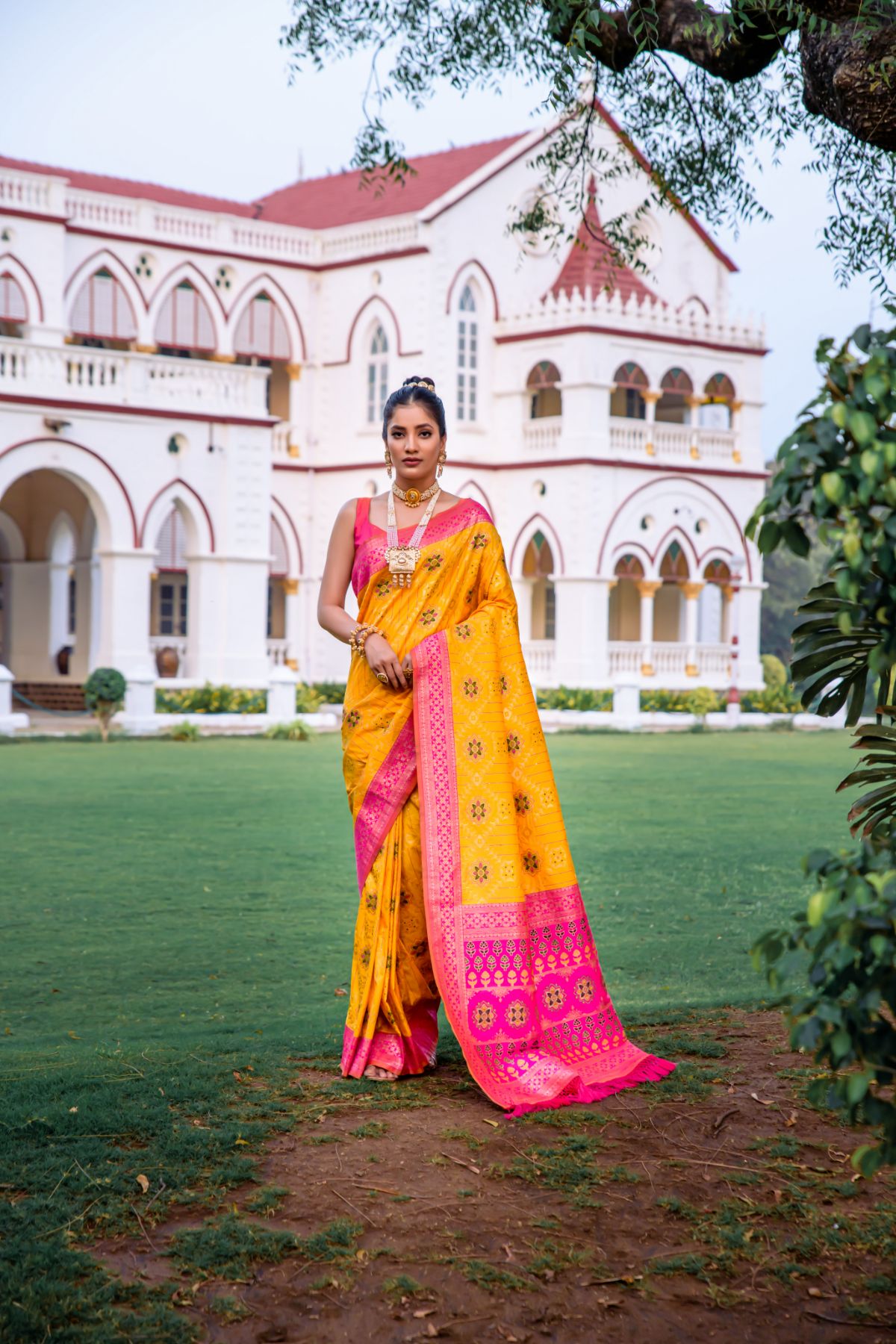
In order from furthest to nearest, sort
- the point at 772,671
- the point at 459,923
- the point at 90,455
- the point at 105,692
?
the point at 772,671
the point at 90,455
the point at 105,692
the point at 459,923

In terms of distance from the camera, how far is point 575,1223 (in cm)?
353

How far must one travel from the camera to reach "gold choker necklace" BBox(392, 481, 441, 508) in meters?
4.92

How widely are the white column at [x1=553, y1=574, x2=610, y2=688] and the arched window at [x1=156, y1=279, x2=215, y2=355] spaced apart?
8.35m

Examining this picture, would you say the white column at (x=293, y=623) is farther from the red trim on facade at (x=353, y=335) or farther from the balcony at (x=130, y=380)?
the balcony at (x=130, y=380)

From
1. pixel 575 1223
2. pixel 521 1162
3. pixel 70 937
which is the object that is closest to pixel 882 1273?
pixel 575 1223

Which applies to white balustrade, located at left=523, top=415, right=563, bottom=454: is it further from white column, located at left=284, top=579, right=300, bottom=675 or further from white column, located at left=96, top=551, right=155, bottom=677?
white column, located at left=96, top=551, right=155, bottom=677

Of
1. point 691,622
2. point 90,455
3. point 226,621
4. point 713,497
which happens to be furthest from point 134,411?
point 691,622

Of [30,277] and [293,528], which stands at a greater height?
[30,277]

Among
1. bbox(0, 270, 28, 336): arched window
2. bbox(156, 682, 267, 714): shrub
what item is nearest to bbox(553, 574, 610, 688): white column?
bbox(156, 682, 267, 714): shrub

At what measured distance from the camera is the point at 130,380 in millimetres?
25125

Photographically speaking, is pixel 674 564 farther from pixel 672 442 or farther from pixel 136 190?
pixel 136 190

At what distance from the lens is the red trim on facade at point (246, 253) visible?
95.8ft

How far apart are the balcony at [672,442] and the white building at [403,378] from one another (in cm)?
5

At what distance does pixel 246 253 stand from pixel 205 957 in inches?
1018
